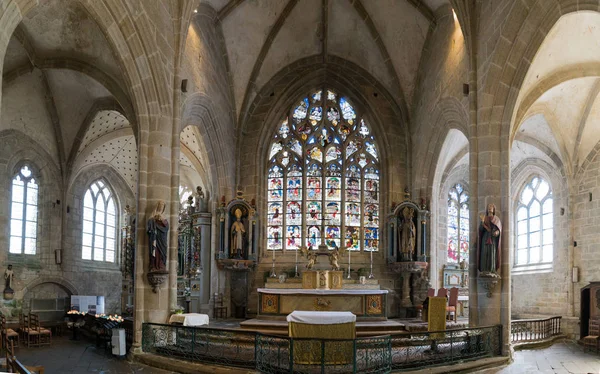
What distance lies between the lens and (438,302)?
12391 millimetres

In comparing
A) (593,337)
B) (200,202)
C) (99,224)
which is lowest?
(593,337)

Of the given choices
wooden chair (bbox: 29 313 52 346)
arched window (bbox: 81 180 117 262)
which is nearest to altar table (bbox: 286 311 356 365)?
wooden chair (bbox: 29 313 52 346)

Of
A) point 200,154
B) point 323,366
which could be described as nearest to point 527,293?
point 200,154

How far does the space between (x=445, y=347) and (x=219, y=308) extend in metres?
8.64

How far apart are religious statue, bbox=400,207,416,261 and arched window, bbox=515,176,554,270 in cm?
453

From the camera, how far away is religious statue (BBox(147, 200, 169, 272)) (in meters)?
12.2

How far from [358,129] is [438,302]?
29.1 ft

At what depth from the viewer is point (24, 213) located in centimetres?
1811

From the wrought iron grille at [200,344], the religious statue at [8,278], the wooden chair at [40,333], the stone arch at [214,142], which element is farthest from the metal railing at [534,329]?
the religious statue at [8,278]

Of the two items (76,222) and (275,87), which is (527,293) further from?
(76,222)

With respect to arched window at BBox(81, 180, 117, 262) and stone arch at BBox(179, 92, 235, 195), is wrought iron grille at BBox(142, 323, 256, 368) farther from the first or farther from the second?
arched window at BBox(81, 180, 117, 262)

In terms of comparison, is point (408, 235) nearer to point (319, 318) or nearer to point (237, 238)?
point (237, 238)

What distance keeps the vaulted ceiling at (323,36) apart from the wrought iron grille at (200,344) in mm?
9428

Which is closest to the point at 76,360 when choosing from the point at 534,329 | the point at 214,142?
the point at 214,142
